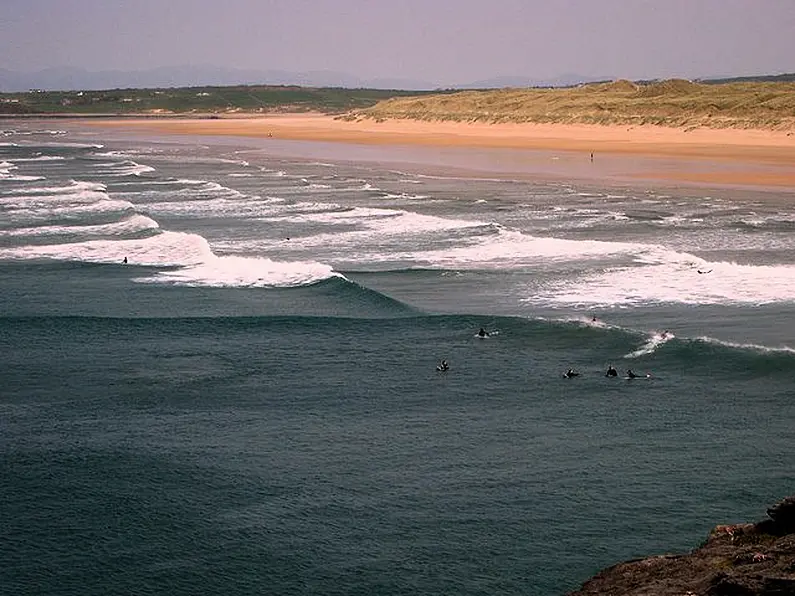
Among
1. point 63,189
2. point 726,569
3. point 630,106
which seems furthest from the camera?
point 630,106

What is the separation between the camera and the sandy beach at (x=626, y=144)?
57406 millimetres

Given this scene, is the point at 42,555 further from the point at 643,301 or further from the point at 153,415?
the point at 643,301

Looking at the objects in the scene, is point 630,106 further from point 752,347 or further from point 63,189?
point 752,347

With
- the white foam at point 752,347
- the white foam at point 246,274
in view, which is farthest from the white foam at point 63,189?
the white foam at point 752,347

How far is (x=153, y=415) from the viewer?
1995 centimetres

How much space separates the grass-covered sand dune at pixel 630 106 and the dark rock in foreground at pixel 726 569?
6600 cm

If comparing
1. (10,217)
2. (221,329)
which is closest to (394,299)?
(221,329)

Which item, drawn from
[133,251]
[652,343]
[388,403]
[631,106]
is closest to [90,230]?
[133,251]

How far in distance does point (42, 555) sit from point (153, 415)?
5707 mm

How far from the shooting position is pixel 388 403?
20.2m

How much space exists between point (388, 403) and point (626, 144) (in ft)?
203

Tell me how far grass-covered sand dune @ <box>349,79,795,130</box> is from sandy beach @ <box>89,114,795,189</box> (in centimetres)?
141

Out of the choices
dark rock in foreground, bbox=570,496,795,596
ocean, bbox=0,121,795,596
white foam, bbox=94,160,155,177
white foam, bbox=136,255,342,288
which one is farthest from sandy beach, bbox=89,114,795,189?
dark rock in foreground, bbox=570,496,795,596

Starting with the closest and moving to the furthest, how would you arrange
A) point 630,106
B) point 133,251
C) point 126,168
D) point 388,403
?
point 388,403 → point 133,251 → point 126,168 → point 630,106
